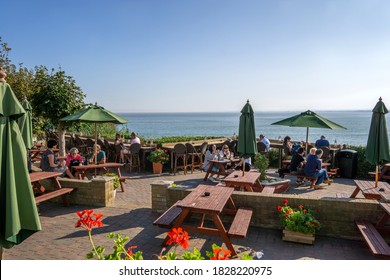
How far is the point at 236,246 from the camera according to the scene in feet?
15.8

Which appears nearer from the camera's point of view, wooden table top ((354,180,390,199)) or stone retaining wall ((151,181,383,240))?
stone retaining wall ((151,181,383,240))

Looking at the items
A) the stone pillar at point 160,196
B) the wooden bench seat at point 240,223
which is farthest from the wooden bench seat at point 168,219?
the stone pillar at point 160,196

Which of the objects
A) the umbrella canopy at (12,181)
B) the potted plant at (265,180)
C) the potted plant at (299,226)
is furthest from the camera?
the potted plant at (265,180)

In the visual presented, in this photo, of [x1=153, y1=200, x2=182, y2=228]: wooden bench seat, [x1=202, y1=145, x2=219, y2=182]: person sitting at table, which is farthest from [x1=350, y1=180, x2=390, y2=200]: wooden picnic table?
[x1=202, y1=145, x2=219, y2=182]: person sitting at table

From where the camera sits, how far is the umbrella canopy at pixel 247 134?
7.27m

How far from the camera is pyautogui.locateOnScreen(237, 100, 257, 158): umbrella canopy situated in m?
7.27

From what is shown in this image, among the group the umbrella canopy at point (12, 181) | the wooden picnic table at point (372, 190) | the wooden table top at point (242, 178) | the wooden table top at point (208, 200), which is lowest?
the wooden picnic table at point (372, 190)

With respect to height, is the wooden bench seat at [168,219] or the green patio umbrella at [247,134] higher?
the green patio umbrella at [247,134]

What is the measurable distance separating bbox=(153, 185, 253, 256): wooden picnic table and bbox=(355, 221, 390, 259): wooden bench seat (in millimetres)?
1699

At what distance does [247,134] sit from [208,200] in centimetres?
300

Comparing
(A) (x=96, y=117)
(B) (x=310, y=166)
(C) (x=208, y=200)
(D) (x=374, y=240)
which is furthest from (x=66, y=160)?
(D) (x=374, y=240)

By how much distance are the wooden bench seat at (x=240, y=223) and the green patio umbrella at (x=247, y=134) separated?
6.66 feet

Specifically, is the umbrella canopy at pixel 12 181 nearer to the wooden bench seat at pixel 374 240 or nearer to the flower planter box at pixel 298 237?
the flower planter box at pixel 298 237

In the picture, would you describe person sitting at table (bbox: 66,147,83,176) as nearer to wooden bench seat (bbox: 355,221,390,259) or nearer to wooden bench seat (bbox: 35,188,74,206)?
wooden bench seat (bbox: 35,188,74,206)
